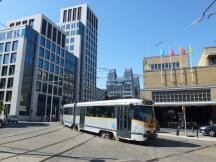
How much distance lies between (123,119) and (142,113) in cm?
155

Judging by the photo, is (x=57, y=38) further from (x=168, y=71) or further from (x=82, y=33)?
(x=168, y=71)

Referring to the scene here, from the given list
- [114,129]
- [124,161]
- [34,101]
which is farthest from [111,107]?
[34,101]

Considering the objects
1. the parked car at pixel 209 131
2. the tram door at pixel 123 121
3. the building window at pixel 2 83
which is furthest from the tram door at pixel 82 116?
the building window at pixel 2 83

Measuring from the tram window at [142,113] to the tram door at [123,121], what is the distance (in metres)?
0.60

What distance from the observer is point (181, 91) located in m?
35.3

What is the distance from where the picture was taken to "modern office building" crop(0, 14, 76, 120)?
6712 centimetres

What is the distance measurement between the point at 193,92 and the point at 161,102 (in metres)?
4.48

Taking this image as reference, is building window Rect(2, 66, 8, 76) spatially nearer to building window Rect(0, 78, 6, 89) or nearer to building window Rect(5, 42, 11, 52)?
building window Rect(0, 78, 6, 89)

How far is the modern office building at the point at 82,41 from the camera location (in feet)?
352

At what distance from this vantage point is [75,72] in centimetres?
10306

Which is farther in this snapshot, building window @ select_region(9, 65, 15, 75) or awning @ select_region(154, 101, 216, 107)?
building window @ select_region(9, 65, 15, 75)

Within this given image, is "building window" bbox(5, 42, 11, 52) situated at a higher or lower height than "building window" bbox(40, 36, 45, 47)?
lower

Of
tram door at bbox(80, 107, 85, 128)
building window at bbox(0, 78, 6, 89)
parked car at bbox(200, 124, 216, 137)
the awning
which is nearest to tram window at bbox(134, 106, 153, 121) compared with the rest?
tram door at bbox(80, 107, 85, 128)

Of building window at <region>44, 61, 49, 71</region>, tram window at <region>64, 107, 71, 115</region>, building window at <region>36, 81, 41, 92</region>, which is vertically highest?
building window at <region>44, 61, 49, 71</region>
